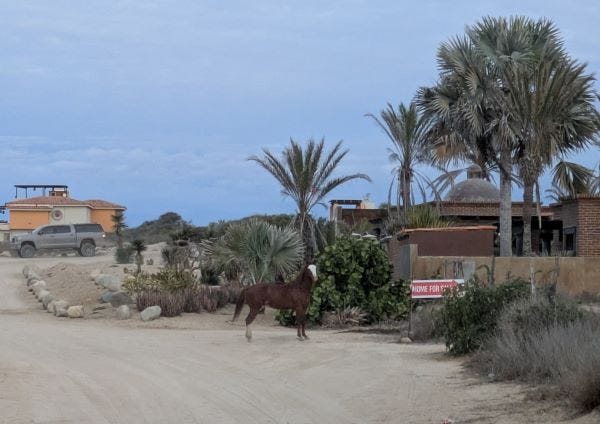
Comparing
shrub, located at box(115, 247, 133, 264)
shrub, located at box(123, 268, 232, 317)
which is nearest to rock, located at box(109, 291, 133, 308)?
shrub, located at box(123, 268, 232, 317)

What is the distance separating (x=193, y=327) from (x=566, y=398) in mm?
15013

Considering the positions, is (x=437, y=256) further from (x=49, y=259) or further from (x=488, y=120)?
(x=49, y=259)

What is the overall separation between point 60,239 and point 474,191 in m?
26.2

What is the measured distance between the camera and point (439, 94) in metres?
34.3

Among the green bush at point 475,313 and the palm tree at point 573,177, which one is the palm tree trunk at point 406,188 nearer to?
the palm tree at point 573,177

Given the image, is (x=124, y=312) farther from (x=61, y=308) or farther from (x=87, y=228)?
(x=87, y=228)

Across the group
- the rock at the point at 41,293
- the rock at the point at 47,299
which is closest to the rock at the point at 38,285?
the rock at the point at 41,293

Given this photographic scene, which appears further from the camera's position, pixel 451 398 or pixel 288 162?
pixel 288 162

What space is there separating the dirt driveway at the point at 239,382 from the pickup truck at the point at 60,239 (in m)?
34.6

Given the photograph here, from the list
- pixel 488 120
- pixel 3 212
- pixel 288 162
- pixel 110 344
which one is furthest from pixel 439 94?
pixel 3 212

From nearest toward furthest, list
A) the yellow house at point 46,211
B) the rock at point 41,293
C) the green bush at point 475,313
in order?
the green bush at point 475,313, the rock at point 41,293, the yellow house at point 46,211

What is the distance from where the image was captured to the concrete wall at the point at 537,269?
80.8 feet

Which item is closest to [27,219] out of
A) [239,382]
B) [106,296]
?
[106,296]

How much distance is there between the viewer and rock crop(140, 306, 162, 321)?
25125 millimetres
